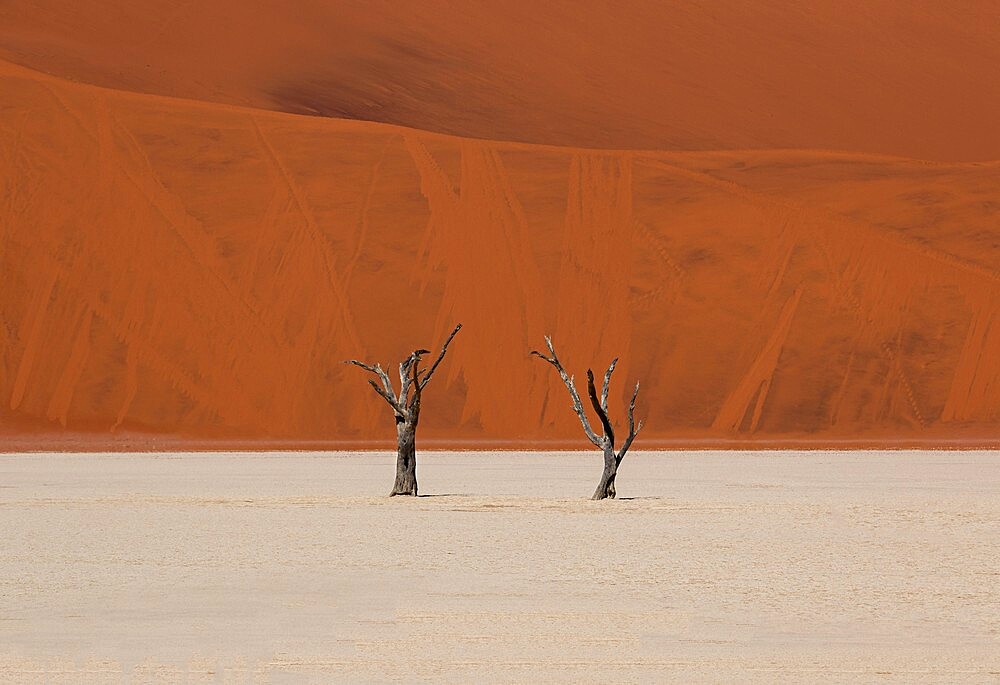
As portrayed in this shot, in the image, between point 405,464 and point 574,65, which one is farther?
point 574,65

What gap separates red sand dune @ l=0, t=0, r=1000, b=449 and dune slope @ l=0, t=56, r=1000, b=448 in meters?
0.09

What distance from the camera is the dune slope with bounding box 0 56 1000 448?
48.0 m

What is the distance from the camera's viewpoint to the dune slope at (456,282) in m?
48.0

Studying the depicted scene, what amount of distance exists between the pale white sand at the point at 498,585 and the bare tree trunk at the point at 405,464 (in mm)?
649

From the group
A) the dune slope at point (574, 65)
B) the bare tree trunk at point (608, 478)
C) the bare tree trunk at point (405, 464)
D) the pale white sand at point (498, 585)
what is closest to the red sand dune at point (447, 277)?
the dune slope at point (574, 65)

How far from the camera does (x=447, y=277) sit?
169 ft

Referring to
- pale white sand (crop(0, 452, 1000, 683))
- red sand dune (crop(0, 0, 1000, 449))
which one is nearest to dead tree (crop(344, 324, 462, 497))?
pale white sand (crop(0, 452, 1000, 683))

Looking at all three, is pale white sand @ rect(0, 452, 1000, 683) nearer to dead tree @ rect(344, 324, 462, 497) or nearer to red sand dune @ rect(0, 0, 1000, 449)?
dead tree @ rect(344, 324, 462, 497)

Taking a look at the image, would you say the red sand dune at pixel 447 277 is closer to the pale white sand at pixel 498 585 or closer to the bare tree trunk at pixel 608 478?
the pale white sand at pixel 498 585

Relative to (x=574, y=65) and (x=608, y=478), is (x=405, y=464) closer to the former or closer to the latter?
(x=608, y=478)

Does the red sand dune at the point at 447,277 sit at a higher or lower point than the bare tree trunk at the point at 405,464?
higher

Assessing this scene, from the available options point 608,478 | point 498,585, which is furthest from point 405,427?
point 498,585

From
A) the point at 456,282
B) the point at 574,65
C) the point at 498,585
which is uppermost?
the point at 574,65

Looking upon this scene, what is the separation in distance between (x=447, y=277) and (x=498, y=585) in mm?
39257
